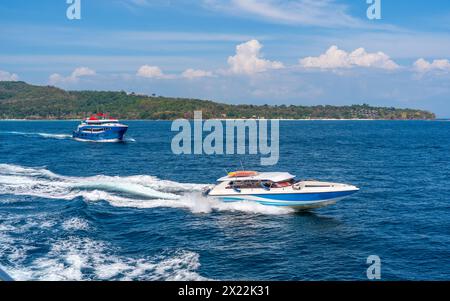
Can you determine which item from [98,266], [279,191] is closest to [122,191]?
[279,191]

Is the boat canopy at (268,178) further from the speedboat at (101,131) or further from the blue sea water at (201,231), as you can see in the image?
the speedboat at (101,131)

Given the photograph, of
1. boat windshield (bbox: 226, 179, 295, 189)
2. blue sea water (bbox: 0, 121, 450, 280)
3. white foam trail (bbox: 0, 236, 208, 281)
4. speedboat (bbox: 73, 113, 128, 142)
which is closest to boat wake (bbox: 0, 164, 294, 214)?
blue sea water (bbox: 0, 121, 450, 280)

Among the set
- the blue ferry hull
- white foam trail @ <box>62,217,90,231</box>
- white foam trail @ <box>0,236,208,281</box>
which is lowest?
white foam trail @ <box>0,236,208,281</box>

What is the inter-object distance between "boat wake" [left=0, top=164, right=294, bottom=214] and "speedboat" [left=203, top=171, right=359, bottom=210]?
2.64 feet

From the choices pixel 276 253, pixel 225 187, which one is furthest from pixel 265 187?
pixel 276 253

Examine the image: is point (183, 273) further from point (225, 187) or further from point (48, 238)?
point (225, 187)

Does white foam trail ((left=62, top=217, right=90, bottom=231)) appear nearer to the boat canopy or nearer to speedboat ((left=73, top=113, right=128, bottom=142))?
the boat canopy

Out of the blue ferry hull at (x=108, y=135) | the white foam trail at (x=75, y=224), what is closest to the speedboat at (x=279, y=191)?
the white foam trail at (x=75, y=224)

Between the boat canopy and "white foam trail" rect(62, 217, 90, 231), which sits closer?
"white foam trail" rect(62, 217, 90, 231)

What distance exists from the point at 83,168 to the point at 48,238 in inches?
1862

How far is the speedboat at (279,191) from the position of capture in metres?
44.4

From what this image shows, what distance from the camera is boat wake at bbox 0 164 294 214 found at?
47156 millimetres

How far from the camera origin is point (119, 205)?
4894 cm

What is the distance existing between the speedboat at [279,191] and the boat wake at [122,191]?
806 millimetres
